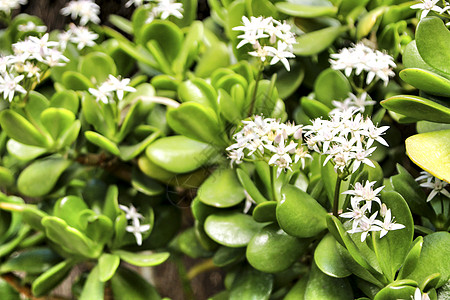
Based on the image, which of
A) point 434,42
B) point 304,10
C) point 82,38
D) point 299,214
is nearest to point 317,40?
point 304,10

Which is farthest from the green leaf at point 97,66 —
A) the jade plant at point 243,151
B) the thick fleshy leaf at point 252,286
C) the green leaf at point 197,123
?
the thick fleshy leaf at point 252,286

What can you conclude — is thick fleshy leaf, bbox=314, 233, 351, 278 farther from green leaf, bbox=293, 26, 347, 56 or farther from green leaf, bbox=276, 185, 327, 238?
green leaf, bbox=293, 26, 347, 56

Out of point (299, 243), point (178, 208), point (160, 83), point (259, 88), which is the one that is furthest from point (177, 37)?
point (299, 243)

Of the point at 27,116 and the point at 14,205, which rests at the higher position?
the point at 27,116

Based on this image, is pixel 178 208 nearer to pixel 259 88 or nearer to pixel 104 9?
pixel 259 88

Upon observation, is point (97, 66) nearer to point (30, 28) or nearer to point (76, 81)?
point (76, 81)

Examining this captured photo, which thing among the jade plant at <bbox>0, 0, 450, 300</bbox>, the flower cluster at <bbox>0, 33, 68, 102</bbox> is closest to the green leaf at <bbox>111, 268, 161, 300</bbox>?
the jade plant at <bbox>0, 0, 450, 300</bbox>
